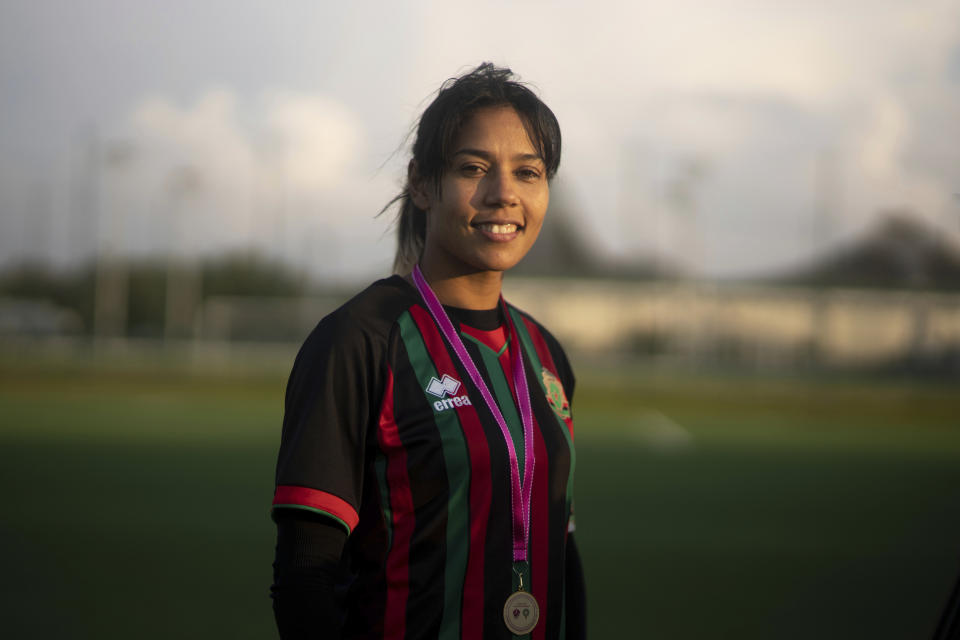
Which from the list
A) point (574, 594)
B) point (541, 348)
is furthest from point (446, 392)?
point (574, 594)

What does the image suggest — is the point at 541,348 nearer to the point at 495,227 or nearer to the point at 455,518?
the point at 495,227

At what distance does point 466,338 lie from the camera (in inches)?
76.4

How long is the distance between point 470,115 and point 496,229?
0.71ft

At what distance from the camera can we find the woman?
1.69 meters

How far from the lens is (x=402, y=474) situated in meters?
1.74

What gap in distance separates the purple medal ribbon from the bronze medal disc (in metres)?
0.07

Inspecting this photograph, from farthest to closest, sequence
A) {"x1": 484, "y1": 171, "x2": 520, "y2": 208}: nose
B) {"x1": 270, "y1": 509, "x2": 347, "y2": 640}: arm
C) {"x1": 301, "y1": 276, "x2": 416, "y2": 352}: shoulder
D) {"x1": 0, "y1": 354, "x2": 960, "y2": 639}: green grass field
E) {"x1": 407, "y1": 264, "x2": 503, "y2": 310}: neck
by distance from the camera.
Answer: {"x1": 0, "y1": 354, "x2": 960, "y2": 639}: green grass field → {"x1": 407, "y1": 264, "x2": 503, "y2": 310}: neck → {"x1": 484, "y1": 171, "x2": 520, "y2": 208}: nose → {"x1": 301, "y1": 276, "x2": 416, "y2": 352}: shoulder → {"x1": 270, "y1": 509, "x2": 347, "y2": 640}: arm

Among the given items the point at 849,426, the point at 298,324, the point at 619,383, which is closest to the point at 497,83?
the point at 849,426

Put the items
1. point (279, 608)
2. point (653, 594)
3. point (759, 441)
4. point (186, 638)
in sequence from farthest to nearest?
point (759, 441) < point (653, 594) < point (186, 638) < point (279, 608)

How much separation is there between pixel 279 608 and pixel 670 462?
43.4 ft

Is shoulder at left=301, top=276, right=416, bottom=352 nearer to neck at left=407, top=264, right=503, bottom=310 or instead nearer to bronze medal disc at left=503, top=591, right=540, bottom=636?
neck at left=407, top=264, right=503, bottom=310

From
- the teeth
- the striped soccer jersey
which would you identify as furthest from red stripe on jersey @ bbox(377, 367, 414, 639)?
the teeth

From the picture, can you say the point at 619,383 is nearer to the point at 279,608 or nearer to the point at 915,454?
the point at 915,454

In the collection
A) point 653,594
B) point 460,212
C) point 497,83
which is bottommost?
point 653,594
